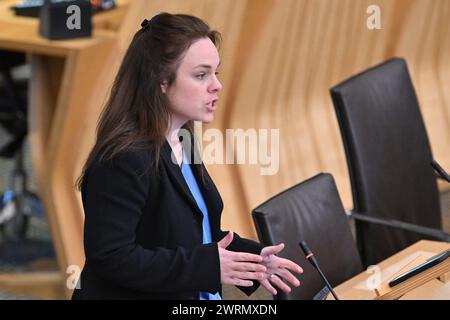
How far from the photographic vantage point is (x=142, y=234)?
192cm

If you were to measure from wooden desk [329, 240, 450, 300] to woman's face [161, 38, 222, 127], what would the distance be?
2.48ft

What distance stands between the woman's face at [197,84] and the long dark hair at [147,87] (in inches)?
0.4

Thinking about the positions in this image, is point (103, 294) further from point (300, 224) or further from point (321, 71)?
point (321, 71)

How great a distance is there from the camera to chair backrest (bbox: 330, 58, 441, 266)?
3266 mm

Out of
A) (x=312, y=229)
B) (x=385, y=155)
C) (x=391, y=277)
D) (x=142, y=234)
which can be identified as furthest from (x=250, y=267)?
(x=385, y=155)

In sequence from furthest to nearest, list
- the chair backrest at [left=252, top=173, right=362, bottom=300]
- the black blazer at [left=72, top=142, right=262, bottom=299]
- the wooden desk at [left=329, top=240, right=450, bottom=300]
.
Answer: the chair backrest at [left=252, top=173, right=362, bottom=300] < the wooden desk at [left=329, top=240, right=450, bottom=300] < the black blazer at [left=72, top=142, right=262, bottom=299]

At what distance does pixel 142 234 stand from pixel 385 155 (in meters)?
1.59

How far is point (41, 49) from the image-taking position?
3785mm

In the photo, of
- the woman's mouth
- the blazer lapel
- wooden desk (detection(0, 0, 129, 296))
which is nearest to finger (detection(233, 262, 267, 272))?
Answer: the blazer lapel

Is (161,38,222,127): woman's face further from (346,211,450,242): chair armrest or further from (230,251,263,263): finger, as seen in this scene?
(346,211,450,242): chair armrest

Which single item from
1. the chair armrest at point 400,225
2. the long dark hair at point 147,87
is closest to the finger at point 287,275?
the long dark hair at point 147,87

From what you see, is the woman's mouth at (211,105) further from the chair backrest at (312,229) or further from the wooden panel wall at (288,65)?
the wooden panel wall at (288,65)

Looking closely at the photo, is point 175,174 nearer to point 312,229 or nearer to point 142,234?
point 142,234
